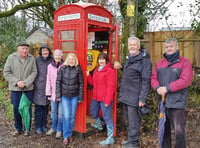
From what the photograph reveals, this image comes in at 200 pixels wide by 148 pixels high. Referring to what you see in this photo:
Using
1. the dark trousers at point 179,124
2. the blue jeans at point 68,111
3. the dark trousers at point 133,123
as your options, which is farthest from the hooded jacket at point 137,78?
the blue jeans at point 68,111

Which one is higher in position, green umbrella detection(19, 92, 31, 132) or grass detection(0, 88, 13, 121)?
green umbrella detection(19, 92, 31, 132)

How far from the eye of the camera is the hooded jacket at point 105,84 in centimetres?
429

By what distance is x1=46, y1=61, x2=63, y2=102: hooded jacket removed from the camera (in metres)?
4.57

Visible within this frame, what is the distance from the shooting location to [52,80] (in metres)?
4.59

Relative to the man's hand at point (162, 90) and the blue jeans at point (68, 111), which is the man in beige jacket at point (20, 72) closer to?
the blue jeans at point (68, 111)

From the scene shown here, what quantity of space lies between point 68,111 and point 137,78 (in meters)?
1.56

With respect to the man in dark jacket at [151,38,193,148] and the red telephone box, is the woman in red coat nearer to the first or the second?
the red telephone box

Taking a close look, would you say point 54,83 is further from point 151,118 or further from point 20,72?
point 151,118

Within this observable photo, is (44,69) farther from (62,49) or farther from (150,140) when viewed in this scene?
(150,140)

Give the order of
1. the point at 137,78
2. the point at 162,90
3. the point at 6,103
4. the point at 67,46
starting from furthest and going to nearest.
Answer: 1. the point at 6,103
2. the point at 67,46
3. the point at 137,78
4. the point at 162,90

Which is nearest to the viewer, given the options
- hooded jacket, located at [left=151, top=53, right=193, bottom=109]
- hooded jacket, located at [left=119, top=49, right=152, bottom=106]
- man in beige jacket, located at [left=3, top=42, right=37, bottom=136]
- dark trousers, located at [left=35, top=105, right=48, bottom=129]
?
hooded jacket, located at [left=151, top=53, right=193, bottom=109]

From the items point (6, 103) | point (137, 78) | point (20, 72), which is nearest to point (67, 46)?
point (20, 72)

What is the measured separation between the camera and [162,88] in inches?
137

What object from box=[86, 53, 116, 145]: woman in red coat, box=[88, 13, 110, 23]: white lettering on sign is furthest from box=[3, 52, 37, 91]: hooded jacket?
box=[88, 13, 110, 23]: white lettering on sign
